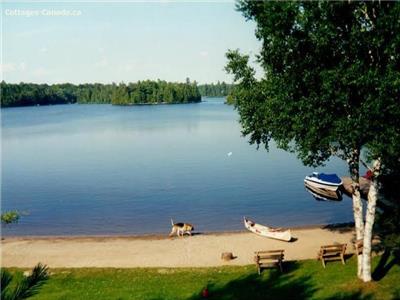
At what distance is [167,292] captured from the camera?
20.9m

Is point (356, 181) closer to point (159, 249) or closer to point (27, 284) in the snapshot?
point (159, 249)

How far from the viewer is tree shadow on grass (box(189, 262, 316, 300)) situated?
20.1 meters

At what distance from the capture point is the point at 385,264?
73.6ft

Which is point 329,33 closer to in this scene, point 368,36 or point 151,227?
point 368,36

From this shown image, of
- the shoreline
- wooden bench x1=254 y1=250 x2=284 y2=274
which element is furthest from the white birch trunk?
the shoreline

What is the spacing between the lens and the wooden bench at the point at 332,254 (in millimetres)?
23453

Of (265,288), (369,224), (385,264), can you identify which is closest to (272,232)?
(385,264)

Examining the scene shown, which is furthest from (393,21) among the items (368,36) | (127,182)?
(127,182)

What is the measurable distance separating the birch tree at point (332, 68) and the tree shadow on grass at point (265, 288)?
132 inches

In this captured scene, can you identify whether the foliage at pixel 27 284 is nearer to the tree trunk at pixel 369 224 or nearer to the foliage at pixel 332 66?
the foliage at pixel 332 66

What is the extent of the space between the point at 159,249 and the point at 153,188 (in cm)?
2348

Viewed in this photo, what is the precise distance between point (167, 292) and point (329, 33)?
13098 mm

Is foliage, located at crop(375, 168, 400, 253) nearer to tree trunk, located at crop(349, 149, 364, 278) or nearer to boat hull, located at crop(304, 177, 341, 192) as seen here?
tree trunk, located at crop(349, 149, 364, 278)

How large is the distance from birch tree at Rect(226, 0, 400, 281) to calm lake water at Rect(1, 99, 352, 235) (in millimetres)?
21082
